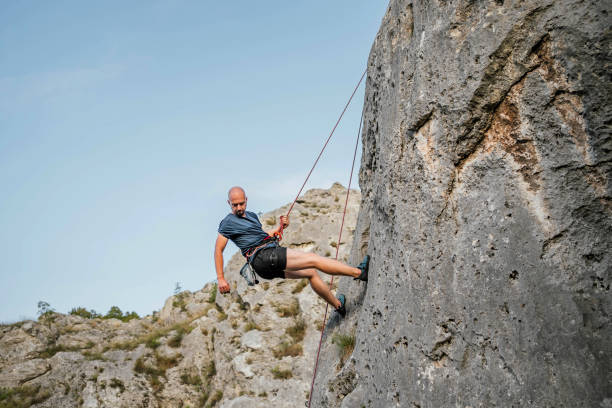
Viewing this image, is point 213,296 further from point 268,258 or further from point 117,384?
point 268,258

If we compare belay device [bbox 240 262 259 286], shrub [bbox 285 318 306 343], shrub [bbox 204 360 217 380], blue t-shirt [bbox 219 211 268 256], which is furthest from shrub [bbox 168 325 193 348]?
belay device [bbox 240 262 259 286]

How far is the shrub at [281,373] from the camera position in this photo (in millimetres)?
14742

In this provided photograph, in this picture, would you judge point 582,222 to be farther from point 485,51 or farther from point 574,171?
point 485,51

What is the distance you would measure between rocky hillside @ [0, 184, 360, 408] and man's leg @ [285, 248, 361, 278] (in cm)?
765

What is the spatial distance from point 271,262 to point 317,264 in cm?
84

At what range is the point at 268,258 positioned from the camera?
26.7ft

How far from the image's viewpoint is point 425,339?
580 centimetres

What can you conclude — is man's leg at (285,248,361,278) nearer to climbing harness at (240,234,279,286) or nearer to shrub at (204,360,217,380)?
climbing harness at (240,234,279,286)

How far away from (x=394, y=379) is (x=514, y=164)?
323 centimetres

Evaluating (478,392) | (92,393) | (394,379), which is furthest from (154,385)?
(478,392)

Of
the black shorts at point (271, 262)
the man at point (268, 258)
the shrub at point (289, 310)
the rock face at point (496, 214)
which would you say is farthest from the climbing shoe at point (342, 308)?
the shrub at point (289, 310)

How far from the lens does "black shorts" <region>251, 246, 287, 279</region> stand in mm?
8094

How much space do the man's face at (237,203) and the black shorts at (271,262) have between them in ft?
3.30

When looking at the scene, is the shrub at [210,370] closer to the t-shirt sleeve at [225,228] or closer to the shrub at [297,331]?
the shrub at [297,331]
